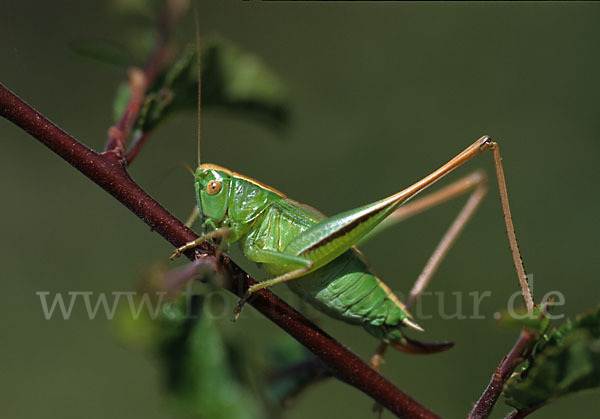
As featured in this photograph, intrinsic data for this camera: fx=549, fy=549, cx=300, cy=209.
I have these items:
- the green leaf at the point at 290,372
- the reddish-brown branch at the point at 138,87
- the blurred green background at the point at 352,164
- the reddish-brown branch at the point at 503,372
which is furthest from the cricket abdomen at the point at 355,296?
the blurred green background at the point at 352,164

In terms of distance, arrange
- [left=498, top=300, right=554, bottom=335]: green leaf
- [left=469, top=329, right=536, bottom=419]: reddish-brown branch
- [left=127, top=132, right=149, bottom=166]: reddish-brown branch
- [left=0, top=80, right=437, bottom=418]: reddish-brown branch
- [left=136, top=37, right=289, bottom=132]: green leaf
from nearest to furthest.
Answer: [left=498, top=300, right=554, bottom=335]: green leaf, [left=469, top=329, right=536, bottom=419]: reddish-brown branch, [left=0, top=80, right=437, bottom=418]: reddish-brown branch, [left=127, top=132, right=149, bottom=166]: reddish-brown branch, [left=136, top=37, right=289, bottom=132]: green leaf

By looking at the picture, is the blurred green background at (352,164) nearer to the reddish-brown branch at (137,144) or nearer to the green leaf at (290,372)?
Answer: the green leaf at (290,372)

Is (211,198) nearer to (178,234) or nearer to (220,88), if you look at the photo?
(220,88)

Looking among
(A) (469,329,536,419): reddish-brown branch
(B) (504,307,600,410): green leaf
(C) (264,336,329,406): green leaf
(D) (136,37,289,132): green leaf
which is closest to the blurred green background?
(D) (136,37,289,132): green leaf

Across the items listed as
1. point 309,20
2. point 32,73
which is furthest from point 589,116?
point 32,73

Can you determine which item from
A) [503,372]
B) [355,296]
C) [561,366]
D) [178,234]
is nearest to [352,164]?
[355,296]

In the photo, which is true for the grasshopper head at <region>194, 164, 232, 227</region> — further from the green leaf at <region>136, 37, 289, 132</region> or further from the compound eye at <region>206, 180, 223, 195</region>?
the green leaf at <region>136, 37, 289, 132</region>

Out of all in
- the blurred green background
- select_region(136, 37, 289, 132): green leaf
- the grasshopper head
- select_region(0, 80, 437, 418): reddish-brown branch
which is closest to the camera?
select_region(0, 80, 437, 418): reddish-brown branch
